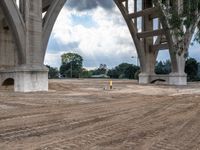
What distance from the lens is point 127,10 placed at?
54.5 metres

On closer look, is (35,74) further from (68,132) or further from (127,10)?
(127,10)

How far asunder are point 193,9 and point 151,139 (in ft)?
129

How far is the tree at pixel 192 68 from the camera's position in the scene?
79.9m

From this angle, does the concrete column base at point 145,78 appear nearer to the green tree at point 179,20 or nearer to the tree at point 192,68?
the green tree at point 179,20

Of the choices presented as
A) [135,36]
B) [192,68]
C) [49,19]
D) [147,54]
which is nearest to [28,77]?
[49,19]

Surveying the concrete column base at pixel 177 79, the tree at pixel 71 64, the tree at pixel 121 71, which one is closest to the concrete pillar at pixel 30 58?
the concrete column base at pixel 177 79

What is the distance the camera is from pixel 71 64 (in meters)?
131

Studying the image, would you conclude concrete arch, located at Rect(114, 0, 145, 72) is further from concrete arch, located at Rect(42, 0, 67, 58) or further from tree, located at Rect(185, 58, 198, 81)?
tree, located at Rect(185, 58, 198, 81)

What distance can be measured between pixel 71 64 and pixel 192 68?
6016 centimetres

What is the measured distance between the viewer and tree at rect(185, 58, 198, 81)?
79.9 meters

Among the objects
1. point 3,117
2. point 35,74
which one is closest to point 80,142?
point 3,117

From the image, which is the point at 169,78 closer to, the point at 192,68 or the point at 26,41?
the point at 26,41

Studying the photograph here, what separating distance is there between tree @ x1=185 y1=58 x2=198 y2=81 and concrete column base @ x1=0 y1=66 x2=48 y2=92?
58.8 m

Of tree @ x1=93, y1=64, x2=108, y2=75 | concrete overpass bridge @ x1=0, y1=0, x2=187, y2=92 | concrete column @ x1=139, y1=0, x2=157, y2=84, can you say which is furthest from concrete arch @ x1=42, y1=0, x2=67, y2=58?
tree @ x1=93, y1=64, x2=108, y2=75
